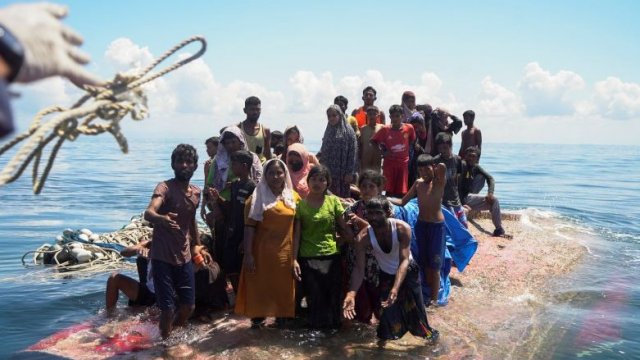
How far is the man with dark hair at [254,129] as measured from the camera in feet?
20.8

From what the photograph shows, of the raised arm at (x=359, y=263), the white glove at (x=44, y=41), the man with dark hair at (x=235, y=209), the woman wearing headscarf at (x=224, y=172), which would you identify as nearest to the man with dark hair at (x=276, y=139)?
the woman wearing headscarf at (x=224, y=172)

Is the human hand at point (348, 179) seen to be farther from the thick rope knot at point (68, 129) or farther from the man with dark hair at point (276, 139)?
the thick rope knot at point (68, 129)

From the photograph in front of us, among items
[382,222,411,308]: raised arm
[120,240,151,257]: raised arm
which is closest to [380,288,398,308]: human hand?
[382,222,411,308]: raised arm

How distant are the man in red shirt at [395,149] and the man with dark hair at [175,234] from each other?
3.54 m

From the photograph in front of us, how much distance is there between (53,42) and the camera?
5.56 feet

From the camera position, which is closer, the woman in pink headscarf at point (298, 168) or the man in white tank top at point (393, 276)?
the man in white tank top at point (393, 276)

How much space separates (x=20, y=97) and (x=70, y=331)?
4.90 metres

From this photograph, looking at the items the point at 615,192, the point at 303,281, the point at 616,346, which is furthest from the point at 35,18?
the point at 615,192

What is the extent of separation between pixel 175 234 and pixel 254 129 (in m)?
2.14

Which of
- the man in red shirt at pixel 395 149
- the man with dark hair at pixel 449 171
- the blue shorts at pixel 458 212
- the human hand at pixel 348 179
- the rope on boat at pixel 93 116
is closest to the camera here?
the rope on boat at pixel 93 116

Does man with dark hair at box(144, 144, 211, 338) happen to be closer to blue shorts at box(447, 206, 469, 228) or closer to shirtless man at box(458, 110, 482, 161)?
blue shorts at box(447, 206, 469, 228)

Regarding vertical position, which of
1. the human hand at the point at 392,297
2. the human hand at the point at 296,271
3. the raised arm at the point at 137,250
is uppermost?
the raised arm at the point at 137,250

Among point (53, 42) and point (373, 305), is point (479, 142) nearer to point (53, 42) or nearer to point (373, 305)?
point (373, 305)

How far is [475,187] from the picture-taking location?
914cm
